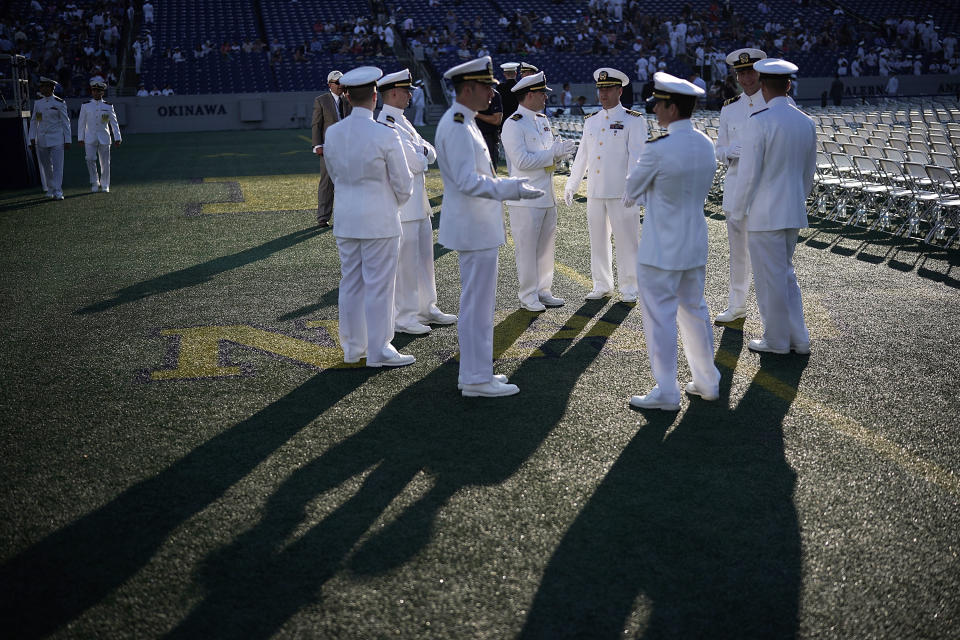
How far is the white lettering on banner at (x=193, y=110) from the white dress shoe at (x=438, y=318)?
30022 mm

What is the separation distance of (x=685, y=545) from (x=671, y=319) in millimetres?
1764

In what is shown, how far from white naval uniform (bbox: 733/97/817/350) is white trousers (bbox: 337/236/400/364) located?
245cm

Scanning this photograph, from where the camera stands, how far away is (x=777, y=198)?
598 cm

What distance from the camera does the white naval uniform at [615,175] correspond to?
302 inches

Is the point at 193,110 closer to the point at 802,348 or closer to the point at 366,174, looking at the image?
the point at 366,174

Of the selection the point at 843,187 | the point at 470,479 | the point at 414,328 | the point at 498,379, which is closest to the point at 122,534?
the point at 470,479

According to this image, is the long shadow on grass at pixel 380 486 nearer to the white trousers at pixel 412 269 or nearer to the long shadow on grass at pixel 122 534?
the long shadow on grass at pixel 122 534

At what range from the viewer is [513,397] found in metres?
5.51

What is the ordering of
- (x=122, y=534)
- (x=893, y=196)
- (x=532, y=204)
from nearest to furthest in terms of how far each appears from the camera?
A: (x=122, y=534) → (x=532, y=204) → (x=893, y=196)

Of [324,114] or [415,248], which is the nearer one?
[415,248]

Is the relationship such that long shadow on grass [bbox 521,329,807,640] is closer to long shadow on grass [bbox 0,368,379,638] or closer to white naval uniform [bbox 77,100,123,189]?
long shadow on grass [bbox 0,368,379,638]

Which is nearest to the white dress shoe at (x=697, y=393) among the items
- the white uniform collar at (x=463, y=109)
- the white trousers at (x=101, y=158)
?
the white uniform collar at (x=463, y=109)

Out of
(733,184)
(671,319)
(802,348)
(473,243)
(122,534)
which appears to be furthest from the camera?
(733,184)

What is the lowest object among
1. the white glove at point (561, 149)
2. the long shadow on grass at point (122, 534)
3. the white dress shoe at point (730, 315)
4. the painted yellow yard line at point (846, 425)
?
the long shadow on grass at point (122, 534)
